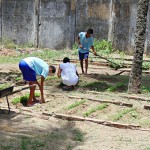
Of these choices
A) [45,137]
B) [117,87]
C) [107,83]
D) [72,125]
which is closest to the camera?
[45,137]

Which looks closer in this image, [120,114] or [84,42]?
[120,114]

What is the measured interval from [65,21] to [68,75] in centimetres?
994

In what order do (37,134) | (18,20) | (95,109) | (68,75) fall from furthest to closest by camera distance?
(18,20) → (68,75) → (95,109) → (37,134)

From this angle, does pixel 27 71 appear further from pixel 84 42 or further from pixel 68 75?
pixel 84 42

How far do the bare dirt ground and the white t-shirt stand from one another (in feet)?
0.83

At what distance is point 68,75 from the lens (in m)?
9.92

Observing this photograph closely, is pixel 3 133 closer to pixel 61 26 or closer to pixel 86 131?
pixel 86 131

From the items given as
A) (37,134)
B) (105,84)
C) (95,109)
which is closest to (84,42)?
(105,84)

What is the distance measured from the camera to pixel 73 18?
19.4 meters

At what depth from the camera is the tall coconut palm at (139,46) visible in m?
9.27

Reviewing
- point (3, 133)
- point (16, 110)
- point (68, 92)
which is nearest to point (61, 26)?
point (68, 92)

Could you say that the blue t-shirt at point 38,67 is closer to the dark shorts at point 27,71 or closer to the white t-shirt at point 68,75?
the dark shorts at point 27,71

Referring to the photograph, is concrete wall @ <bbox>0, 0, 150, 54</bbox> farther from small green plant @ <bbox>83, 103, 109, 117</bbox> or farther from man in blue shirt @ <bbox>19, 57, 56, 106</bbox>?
man in blue shirt @ <bbox>19, 57, 56, 106</bbox>

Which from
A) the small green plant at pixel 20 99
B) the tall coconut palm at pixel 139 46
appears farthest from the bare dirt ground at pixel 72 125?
the tall coconut palm at pixel 139 46
